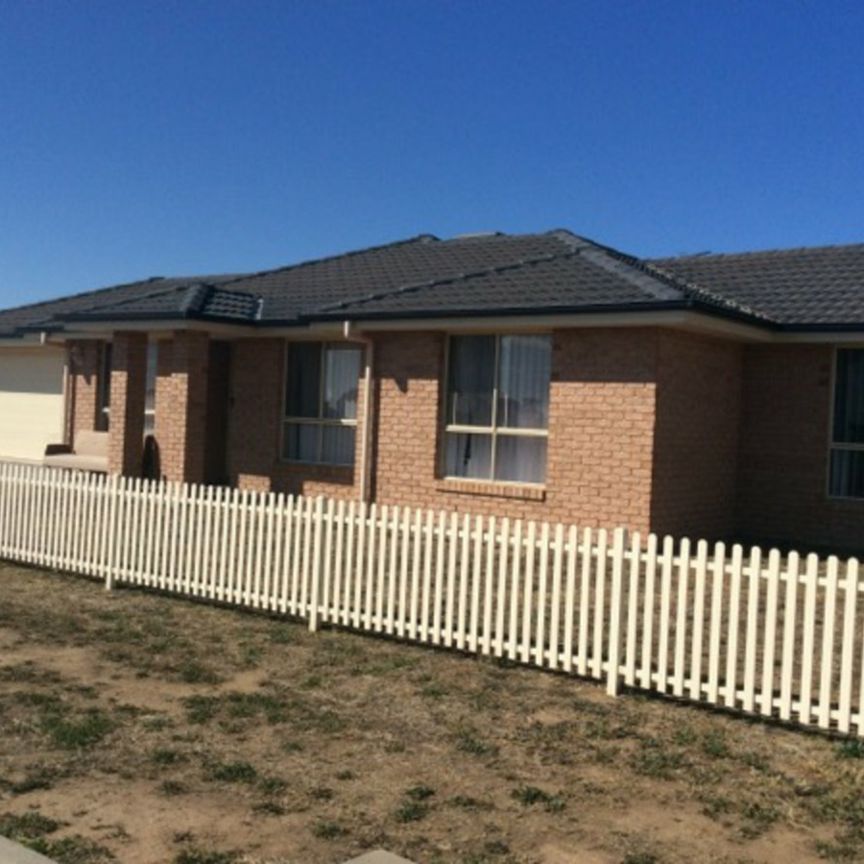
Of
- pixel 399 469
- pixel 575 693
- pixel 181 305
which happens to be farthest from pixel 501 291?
pixel 575 693

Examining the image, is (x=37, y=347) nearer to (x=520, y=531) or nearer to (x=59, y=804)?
(x=520, y=531)

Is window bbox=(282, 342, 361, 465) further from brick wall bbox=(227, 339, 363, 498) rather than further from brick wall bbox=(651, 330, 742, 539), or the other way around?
brick wall bbox=(651, 330, 742, 539)

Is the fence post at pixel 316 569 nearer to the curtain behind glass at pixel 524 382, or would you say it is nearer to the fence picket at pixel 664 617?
the fence picket at pixel 664 617

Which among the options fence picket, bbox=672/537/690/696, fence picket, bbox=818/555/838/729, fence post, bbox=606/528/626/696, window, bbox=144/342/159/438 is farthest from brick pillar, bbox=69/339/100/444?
fence picket, bbox=818/555/838/729

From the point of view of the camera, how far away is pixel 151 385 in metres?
19.2

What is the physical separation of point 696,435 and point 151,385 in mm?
10016

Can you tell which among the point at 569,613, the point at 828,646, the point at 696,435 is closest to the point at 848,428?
the point at 696,435

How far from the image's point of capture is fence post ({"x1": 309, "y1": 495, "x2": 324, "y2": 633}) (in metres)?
8.56

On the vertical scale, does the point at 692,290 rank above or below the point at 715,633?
above

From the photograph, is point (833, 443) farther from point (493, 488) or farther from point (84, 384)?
point (84, 384)

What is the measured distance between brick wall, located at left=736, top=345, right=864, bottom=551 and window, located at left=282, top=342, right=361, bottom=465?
5.77 m

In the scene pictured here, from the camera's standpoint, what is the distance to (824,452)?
559 inches

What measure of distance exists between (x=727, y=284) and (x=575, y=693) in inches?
430

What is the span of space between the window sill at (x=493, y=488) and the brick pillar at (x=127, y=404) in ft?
18.6
